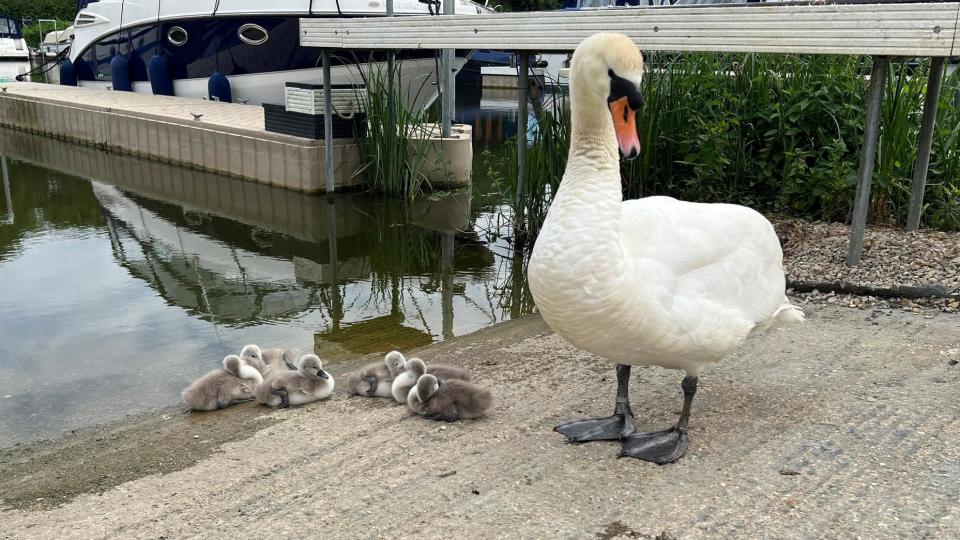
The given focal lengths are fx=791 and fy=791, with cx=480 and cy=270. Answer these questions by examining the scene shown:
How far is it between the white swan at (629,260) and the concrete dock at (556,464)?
0.46 meters

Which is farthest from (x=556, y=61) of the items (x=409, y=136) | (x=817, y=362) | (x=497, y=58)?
(x=817, y=362)

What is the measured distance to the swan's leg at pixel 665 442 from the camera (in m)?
3.84

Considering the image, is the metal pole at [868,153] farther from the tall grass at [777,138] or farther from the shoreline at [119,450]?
the shoreline at [119,450]

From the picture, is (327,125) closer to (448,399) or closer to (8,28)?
(448,399)

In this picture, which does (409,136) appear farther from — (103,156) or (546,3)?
(546,3)

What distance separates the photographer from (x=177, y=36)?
20.0 m

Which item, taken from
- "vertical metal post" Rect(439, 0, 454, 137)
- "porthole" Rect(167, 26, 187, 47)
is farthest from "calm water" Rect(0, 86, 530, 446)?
"porthole" Rect(167, 26, 187, 47)

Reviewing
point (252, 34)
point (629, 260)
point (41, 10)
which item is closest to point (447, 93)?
point (252, 34)

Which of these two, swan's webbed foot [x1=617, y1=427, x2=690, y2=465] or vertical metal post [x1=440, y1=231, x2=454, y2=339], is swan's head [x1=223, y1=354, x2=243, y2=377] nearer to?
vertical metal post [x1=440, y1=231, x2=454, y2=339]

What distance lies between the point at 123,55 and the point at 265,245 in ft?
49.0

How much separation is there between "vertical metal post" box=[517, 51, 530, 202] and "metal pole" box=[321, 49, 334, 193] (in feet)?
12.6

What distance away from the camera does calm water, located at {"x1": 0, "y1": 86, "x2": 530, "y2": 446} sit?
625 cm

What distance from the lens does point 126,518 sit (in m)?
3.60

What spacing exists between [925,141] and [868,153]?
0.98 metres
